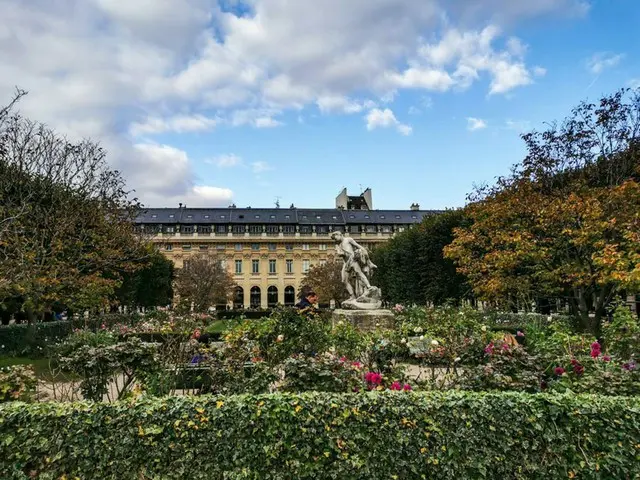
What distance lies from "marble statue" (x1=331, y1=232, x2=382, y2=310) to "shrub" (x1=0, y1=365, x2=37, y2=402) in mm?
9043

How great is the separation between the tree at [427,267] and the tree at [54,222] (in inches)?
736

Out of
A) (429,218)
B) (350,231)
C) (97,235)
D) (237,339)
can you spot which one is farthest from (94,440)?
(350,231)

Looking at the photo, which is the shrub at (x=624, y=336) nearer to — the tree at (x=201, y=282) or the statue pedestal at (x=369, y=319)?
the statue pedestal at (x=369, y=319)

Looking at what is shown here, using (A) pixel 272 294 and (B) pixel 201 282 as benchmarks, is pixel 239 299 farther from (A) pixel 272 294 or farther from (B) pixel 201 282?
(B) pixel 201 282

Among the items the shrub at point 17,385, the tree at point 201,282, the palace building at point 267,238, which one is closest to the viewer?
the shrub at point 17,385

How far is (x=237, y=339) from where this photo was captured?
21.2 ft

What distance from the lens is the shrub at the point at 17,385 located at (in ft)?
14.5

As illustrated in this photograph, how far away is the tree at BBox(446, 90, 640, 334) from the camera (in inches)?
462

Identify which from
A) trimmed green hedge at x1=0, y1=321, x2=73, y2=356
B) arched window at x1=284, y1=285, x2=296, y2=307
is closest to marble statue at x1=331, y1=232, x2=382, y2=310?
trimmed green hedge at x1=0, y1=321, x2=73, y2=356

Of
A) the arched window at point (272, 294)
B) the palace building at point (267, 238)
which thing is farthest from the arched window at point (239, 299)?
the arched window at point (272, 294)

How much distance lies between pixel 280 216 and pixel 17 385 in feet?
197

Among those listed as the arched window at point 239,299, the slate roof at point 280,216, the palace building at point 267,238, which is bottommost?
the arched window at point 239,299

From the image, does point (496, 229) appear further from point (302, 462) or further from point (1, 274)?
point (1, 274)

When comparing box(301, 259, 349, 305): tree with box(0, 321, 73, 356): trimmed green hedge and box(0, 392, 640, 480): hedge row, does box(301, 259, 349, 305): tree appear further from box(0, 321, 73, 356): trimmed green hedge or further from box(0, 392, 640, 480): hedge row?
box(0, 392, 640, 480): hedge row
